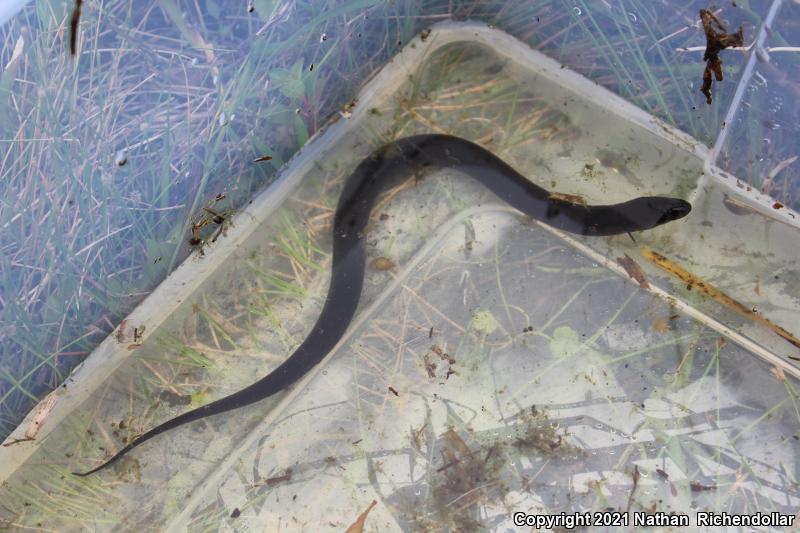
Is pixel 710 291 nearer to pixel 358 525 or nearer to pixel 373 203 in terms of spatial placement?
pixel 373 203

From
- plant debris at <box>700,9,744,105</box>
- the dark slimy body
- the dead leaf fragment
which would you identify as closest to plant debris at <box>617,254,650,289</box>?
the dark slimy body

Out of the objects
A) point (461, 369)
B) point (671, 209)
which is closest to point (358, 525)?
point (461, 369)

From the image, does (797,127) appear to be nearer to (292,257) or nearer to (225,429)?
(292,257)

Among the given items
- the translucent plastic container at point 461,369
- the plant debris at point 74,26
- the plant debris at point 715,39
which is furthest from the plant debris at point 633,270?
the plant debris at point 74,26

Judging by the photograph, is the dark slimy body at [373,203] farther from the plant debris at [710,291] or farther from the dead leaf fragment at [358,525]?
the dead leaf fragment at [358,525]

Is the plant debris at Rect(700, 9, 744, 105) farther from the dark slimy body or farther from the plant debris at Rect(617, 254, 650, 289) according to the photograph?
the plant debris at Rect(617, 254, 650, 289)
